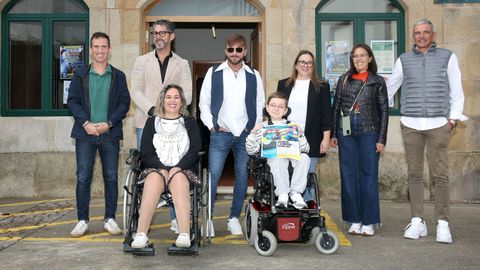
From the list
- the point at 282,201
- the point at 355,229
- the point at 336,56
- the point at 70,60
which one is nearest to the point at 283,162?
the point at 282,201

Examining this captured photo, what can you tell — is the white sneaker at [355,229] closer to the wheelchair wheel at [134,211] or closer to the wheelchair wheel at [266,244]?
the wheelchair wheel at [266,244]

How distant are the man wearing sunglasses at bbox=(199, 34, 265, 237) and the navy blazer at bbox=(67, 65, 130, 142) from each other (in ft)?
2.77

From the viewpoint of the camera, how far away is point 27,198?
7664 mm

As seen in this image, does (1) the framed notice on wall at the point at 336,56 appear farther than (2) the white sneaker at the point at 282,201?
Yes

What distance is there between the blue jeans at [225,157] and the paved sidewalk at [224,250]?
43 cm

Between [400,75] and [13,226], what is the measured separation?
437 cm

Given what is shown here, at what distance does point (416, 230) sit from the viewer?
4.90 metres

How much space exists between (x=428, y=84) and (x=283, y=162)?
5.49 feet

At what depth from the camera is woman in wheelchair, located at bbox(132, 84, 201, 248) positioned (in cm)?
412

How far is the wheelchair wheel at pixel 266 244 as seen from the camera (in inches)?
163

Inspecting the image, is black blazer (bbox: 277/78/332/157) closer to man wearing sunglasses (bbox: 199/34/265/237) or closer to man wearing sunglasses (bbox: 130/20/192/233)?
man wearing sunglasses (bbox: 199/34/265/237)

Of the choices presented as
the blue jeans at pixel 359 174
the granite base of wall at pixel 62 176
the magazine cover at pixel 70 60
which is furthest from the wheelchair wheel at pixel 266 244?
the magazine cover at pixel 70 60

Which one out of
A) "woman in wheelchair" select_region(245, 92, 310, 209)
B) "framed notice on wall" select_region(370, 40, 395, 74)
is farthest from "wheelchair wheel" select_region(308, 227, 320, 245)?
"framed notice on wall" select_region(370, 40, 395, 74)

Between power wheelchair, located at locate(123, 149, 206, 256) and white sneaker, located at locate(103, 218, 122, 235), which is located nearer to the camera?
power wheelchair, located at locate(123, 149, 206, 256)
